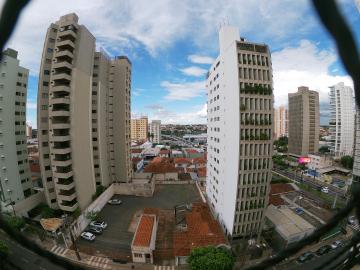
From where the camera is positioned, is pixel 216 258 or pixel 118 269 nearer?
pixel 216 258

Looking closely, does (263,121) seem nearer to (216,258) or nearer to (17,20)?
(216,258)

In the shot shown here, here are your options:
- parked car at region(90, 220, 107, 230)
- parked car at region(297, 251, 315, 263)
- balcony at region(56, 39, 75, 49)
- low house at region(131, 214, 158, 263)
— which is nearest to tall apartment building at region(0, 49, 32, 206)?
balcony at region(56, 39, 75, 49)

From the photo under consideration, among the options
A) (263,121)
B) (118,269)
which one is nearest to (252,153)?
(263,121)

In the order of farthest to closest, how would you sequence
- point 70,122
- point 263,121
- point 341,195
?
point 341,195, point 70,122, point 263,121

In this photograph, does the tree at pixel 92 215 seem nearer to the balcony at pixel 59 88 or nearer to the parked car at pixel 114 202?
the parked car at pixel 114 202

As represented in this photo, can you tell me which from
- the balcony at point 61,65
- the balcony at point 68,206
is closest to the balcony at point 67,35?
the balcony at point 61,65
